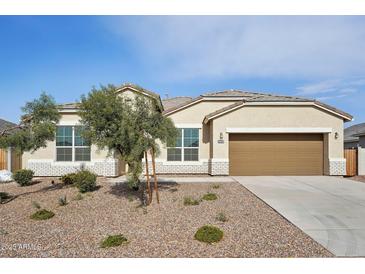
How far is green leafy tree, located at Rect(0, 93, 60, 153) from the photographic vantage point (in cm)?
1034

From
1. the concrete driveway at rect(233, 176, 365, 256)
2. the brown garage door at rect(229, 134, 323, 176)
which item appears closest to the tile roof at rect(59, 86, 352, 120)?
the brown garage door at rect(229, 134, 323, 176)

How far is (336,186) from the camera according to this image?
12.5 meters

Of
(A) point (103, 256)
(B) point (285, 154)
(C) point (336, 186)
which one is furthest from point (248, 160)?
(A) point (103, 256)

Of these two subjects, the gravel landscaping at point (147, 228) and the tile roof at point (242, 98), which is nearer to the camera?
the gravel landscaping at point (147, 228)

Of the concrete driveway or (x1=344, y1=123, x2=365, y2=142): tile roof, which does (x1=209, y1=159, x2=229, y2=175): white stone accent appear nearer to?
the concrete driveway

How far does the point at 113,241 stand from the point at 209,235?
2.10m

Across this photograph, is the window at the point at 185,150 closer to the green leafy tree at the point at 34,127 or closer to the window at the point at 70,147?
A: the window at the point at 70,147

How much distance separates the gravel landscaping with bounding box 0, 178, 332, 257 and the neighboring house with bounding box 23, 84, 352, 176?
5360 millimetres

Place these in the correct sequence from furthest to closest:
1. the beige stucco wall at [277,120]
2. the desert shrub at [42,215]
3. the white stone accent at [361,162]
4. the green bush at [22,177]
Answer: the white stone accent at [361,162]
the beige stucco wall at [277,120]
the green bush at [22,177]
the desert shrub at [42,215]

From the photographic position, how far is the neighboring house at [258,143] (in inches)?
628

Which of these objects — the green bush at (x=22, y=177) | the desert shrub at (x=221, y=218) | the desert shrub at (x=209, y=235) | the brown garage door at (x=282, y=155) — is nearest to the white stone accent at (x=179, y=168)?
the brown garage door at (x=282, y=155)

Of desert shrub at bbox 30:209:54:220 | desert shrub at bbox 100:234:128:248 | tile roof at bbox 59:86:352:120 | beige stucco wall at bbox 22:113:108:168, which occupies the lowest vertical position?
desert shrub at bbox 30:209:54:220

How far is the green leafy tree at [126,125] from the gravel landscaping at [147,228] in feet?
6.13

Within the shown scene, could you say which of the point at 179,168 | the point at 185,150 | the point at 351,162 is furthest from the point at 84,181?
the point at 351,162
